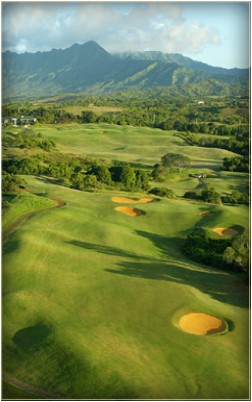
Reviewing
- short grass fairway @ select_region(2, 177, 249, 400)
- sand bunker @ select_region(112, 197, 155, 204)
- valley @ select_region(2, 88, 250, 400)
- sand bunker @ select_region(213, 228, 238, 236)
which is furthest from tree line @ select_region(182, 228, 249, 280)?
sand bunker @ select_region(112, 197, 155, 204)

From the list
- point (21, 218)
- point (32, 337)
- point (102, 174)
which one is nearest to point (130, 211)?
point (21, 218)

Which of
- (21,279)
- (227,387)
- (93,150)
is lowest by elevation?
(227,387)

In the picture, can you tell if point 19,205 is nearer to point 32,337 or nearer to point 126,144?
point 32,337

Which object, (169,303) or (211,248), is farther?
(211,248)

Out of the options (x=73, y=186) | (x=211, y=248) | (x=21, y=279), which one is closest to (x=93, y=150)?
(x=73, y=186)

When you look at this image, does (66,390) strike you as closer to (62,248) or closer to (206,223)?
(62,248)

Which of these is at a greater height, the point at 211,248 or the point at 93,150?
the point at 93,150

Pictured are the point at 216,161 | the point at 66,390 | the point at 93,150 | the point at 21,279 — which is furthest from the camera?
the point at 93,150

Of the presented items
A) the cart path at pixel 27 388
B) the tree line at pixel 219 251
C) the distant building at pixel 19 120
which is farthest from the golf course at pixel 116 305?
the distant building at pixel 19 120

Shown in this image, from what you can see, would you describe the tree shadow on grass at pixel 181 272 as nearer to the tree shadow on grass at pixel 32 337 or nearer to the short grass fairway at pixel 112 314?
the short grass fairway at pixel 112 314
